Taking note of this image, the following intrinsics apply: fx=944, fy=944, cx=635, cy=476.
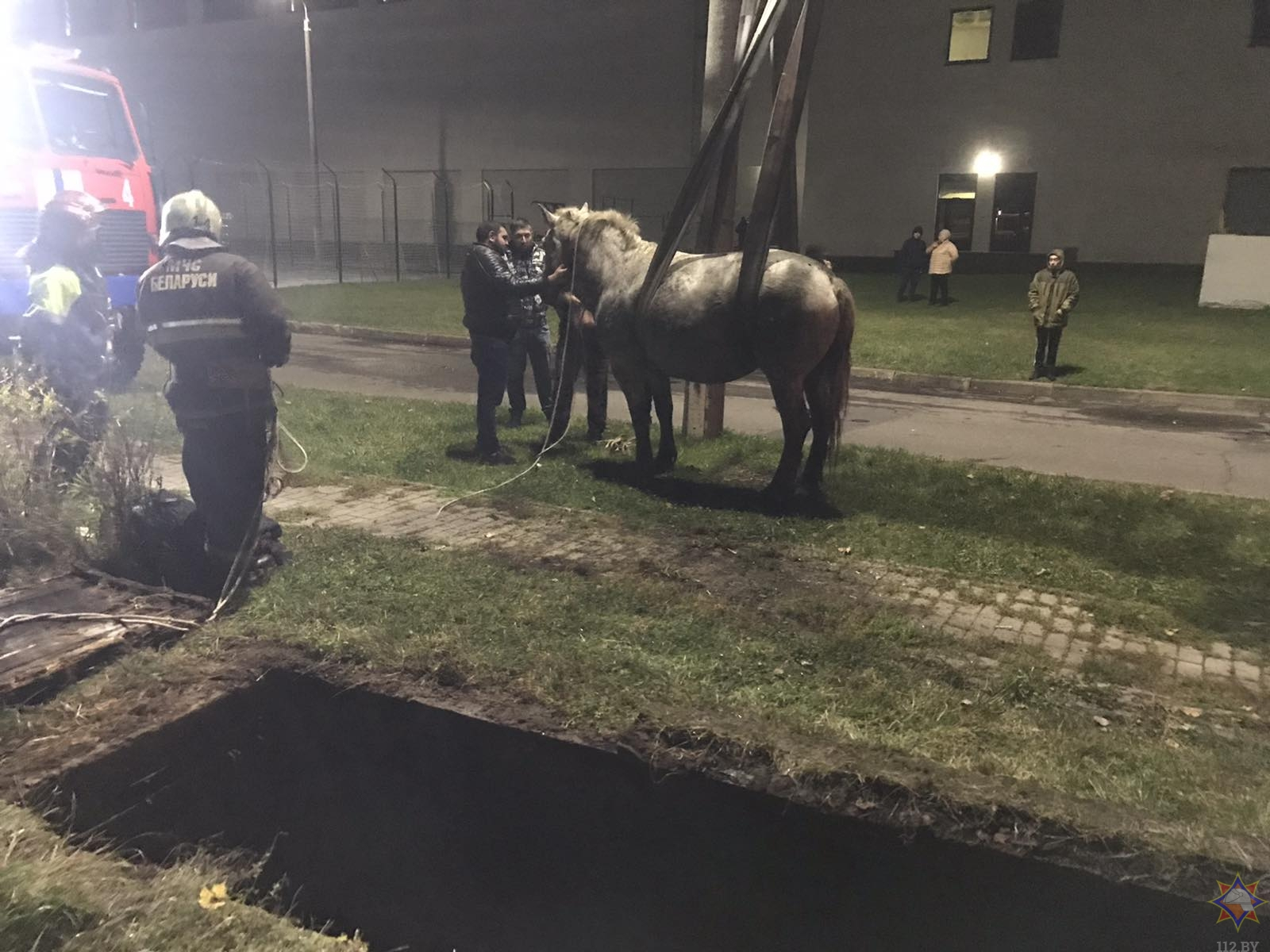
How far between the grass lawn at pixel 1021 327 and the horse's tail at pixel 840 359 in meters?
7.01

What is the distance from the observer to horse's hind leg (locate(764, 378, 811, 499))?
21.1ft

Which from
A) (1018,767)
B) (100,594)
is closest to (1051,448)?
(1018,767)

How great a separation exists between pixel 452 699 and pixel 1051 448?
284 inches

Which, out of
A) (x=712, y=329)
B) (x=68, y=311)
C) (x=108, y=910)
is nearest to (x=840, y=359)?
(x=712, y=329)

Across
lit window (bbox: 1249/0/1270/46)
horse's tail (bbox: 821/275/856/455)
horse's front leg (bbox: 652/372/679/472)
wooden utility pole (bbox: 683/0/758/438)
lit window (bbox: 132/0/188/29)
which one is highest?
lit window (bbox: 132/0/188/29)

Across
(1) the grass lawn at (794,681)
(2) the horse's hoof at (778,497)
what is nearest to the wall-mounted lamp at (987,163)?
(2) the horse's hoof at (778,497)

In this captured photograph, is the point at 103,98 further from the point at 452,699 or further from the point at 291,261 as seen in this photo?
the point at 291,261

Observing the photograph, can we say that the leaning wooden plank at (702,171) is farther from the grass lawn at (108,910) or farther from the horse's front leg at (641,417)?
the grass lawn at (108,910)

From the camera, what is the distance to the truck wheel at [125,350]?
27.3 feet

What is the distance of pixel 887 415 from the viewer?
1081cm

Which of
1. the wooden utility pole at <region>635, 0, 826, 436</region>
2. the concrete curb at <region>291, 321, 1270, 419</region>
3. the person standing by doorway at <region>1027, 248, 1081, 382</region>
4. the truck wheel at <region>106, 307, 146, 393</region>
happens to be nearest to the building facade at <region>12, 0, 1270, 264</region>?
the concrete curb at <region>291, 321, 1270, 419</region>

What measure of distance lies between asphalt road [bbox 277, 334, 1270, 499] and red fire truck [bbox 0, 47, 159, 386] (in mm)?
2469

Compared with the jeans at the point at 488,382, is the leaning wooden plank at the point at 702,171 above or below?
above

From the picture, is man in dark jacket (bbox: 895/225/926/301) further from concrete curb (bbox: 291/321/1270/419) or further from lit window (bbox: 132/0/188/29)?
lit window (bbox: 132/0/188/29)
